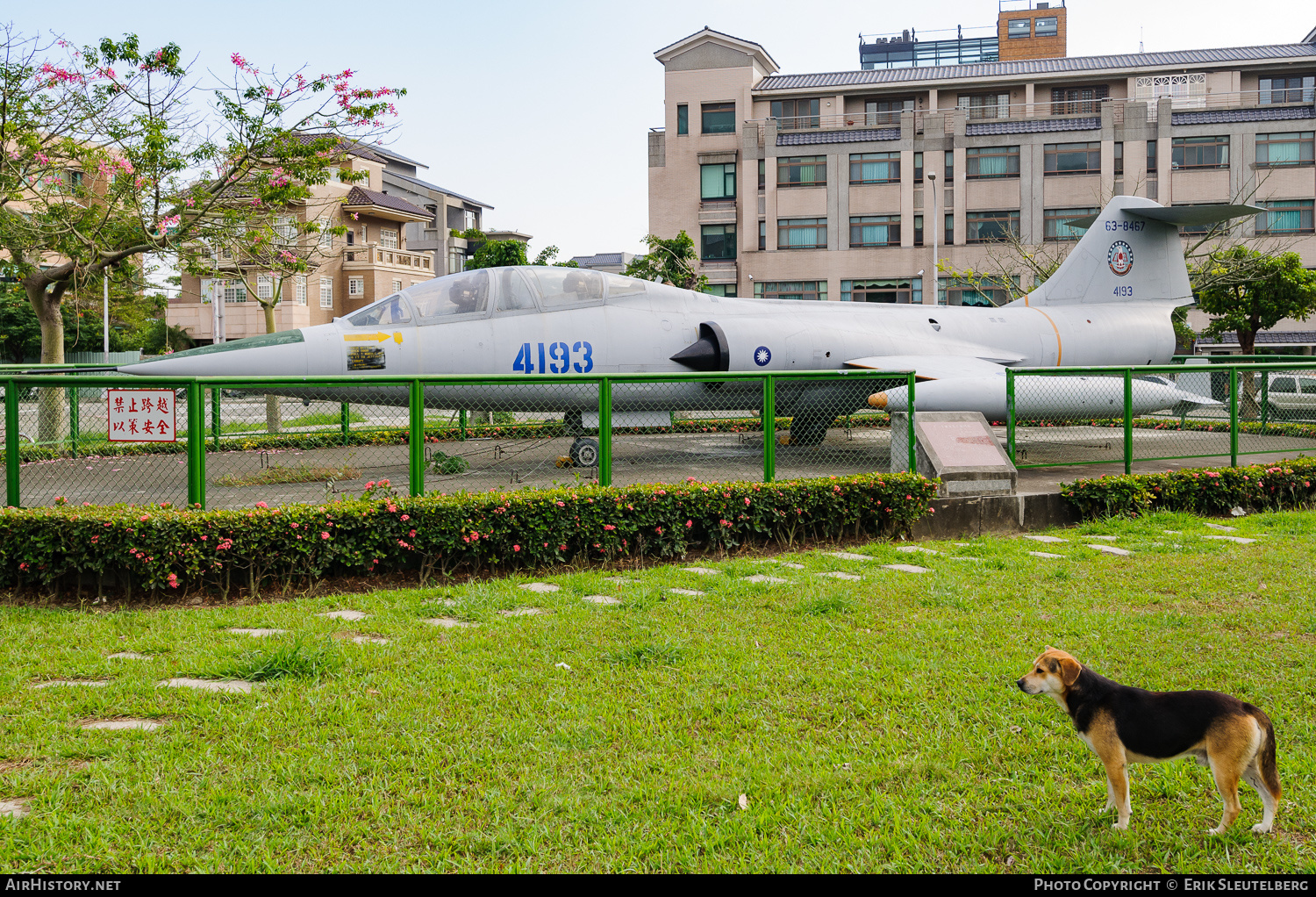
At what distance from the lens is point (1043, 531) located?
34.8 feet

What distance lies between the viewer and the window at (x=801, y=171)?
2089 inches

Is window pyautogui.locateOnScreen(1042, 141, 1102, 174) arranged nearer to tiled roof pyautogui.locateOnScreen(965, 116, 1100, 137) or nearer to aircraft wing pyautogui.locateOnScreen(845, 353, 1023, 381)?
tiled roof pyautogui.locateOnScreen(965, 116, 1100, 137)

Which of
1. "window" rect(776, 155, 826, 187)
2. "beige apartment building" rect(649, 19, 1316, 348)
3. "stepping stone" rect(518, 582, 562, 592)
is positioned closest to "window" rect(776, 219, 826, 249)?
"beige apartment building" rect(649, 19, 1316, 348)

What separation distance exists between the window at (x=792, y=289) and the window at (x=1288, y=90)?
27.0 metres

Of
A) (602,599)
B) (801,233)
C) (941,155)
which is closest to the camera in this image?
(602,599)

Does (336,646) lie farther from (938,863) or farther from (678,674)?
(938,863)

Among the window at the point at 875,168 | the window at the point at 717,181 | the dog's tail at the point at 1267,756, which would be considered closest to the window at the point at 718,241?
the window at the point at 717,181

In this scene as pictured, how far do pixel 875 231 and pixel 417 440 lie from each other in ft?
159

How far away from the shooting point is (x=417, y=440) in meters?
8.49

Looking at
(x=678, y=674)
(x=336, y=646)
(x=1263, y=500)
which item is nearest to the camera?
(x=678, y=674)

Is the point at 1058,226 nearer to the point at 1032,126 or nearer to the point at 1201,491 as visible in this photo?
the point at 1032,126

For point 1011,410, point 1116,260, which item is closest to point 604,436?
point 1011,410

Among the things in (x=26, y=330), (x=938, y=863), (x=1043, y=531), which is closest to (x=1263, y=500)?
(x=1043, y=531)

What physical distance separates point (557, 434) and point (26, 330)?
5288 centimetres
